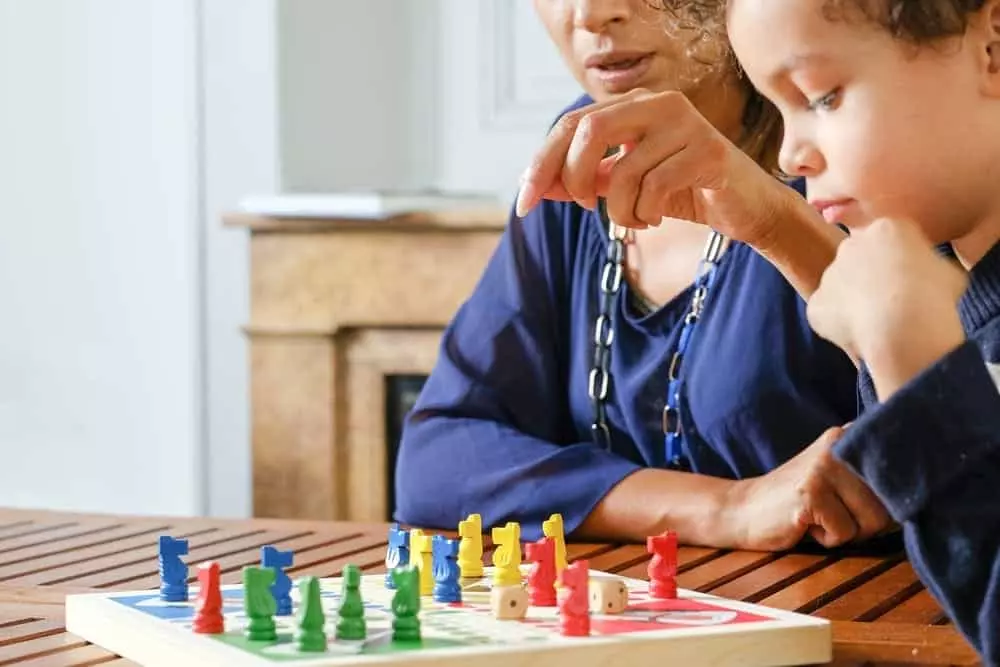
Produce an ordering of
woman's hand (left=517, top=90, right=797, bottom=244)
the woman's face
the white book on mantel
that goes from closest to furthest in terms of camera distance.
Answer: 1. woman's hand (left=517, top=90, right=797, bottom=244)
2. the woman's face
3. the white book on mantel

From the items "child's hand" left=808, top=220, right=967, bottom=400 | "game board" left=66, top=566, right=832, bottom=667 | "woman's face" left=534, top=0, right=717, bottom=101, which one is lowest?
"game board" left=66, top=566, right=832, bottom=667

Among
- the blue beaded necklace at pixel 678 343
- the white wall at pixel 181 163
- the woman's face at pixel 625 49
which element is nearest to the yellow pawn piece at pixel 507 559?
the blue beaded necklace at pixel 678 343

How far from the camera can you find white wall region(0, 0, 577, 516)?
10.3 feet

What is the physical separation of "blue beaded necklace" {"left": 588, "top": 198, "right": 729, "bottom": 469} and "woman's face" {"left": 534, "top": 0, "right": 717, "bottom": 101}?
141 mm

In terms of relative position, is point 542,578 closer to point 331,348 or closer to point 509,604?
point 509,604

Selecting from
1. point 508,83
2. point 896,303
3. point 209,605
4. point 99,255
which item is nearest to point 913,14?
point 896,303

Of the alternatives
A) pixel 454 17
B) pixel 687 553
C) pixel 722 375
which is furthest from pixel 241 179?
pixel 687 553

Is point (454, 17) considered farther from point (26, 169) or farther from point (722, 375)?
point (722, 375)

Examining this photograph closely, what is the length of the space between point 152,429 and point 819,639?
2482 mm

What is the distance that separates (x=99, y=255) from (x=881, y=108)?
8.18 feet

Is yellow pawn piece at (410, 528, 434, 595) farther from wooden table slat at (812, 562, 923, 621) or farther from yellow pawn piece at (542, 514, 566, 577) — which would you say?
wooden table slat at (812, 562, 923, 621)

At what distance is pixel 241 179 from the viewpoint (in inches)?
124

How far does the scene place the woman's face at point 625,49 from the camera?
1.62 meters

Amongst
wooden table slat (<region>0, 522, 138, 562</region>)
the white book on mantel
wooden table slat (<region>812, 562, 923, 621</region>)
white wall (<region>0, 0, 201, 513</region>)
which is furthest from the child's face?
white wall (<region>0, 0, 201, 513</region>)
